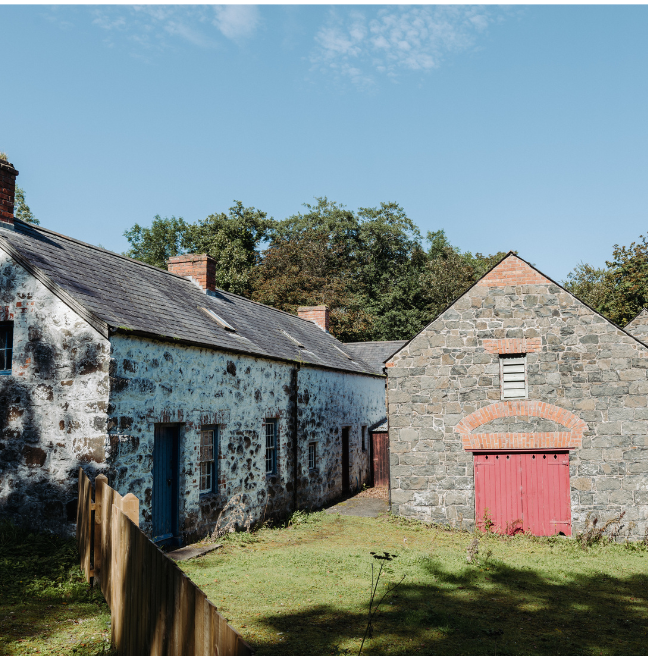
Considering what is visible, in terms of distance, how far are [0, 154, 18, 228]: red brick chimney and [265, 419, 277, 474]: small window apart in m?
7.79

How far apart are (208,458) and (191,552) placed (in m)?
2.18

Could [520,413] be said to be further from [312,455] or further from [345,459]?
[345,459]

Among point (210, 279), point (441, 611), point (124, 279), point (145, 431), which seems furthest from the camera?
point (210, 279)

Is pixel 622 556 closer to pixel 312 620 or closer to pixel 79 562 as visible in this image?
pixel 312 620

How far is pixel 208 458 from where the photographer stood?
1216cm

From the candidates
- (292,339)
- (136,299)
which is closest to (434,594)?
(136,299)

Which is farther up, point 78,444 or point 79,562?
point 78,444

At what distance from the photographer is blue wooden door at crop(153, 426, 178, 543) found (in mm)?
10492

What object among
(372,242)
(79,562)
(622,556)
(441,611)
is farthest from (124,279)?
(372,242)

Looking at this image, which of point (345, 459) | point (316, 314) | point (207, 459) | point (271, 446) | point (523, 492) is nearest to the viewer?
point (207, 459)

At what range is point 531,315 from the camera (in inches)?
540

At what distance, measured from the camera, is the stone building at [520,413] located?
13.0 metres

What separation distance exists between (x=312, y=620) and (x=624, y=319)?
2942 centimetres

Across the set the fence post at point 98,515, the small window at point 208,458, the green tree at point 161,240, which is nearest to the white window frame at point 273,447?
the small window at point 208,458
